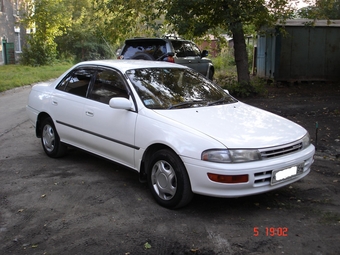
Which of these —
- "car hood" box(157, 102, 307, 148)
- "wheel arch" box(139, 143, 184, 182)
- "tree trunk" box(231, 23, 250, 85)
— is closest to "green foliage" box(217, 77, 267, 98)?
"tree trunk" box(231, 23, 250, 85)

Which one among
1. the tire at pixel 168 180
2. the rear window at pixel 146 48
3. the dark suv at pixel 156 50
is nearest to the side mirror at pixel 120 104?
the tire at pixel 168 180

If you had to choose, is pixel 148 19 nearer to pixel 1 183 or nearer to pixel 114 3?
pixel 114 3

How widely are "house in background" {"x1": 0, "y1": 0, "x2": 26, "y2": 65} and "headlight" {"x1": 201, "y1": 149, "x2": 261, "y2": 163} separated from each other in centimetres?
3037

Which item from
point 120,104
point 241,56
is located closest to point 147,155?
point 120,104

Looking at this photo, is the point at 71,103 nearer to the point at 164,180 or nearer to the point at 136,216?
the point at 164,180

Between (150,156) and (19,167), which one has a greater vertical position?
(150,156)

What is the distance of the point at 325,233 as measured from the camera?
13.3 ft

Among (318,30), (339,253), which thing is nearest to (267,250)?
(339,253)

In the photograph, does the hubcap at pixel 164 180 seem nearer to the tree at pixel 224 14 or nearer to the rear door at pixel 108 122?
the rear door at pixel 108 122

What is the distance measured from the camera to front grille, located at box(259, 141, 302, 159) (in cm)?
433

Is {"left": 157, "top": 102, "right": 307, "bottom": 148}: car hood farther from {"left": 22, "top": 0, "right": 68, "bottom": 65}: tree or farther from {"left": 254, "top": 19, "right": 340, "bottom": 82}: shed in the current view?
{"left": 22, "top": 0, "right": 68, "bottom": 65}: tree

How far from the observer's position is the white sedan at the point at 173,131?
426 cm

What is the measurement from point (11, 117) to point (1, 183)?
17.2 ft

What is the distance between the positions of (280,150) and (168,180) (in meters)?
1.24
